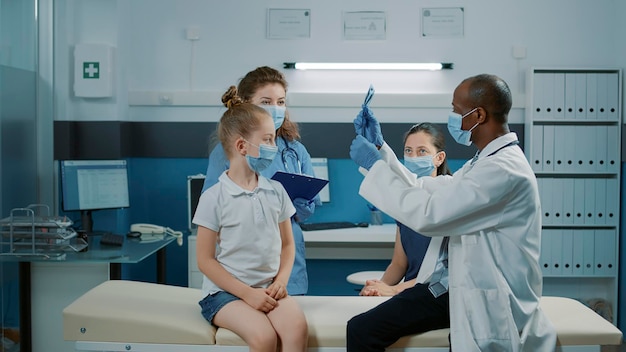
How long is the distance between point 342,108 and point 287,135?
2.01 metres

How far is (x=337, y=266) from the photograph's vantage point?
458 cm

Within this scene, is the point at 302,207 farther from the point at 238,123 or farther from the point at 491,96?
the point at 491,96

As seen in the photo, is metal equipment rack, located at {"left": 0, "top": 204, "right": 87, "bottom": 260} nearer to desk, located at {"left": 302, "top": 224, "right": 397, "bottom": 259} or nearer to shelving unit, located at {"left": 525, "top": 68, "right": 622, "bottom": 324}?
desk, located at {"left": 302, "top": 224, "right": 397, "bottom": 259}

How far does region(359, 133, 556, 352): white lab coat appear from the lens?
1.88 metres

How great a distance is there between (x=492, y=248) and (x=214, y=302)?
798 millimetres

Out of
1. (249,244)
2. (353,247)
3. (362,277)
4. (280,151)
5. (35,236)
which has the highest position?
(280,151)

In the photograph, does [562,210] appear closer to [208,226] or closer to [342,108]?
[342,108]

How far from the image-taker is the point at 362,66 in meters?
4.49

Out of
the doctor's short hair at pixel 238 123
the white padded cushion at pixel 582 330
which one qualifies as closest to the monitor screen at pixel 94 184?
the doctor's short hair at pixel 238 123

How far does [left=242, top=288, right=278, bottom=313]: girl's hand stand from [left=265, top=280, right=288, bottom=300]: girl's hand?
0.03 meters

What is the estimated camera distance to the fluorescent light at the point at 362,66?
4.45 metres

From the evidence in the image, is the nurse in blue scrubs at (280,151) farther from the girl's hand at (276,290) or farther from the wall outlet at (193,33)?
the wall outlet at (193,33)

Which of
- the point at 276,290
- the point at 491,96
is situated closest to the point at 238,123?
the point at 276,290

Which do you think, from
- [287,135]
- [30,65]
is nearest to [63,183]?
[30,65]
